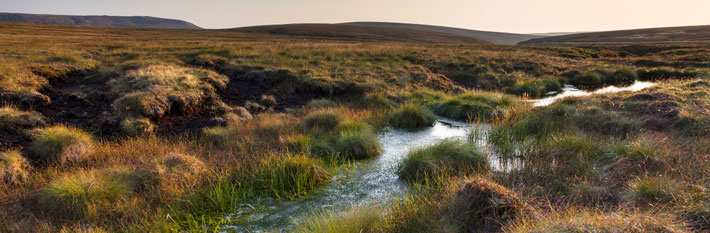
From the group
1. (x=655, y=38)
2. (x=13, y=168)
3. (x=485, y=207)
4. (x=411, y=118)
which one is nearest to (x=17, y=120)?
(x=13, y=168)

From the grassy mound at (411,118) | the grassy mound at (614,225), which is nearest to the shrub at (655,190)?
the grassy mound at (614,225)

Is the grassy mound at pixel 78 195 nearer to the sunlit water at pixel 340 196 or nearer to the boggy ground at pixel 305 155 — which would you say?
the boggy ground at pixel 305 155

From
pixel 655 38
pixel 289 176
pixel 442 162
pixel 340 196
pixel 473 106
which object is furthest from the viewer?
pixel 655 38

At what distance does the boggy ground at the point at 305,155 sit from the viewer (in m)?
4.45

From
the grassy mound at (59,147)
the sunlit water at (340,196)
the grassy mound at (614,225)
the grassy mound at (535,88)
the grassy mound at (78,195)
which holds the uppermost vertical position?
the grassy mound at (535,88)

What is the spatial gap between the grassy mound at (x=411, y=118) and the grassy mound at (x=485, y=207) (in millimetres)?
6070

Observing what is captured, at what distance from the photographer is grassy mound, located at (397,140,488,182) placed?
6.31 metres

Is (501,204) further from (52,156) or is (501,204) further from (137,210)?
(52,156)

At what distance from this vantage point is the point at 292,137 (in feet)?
28.0

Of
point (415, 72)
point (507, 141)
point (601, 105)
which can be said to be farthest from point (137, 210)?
point (415, 72)

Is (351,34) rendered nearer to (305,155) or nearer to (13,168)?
(305,155)

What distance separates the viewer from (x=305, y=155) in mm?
7078

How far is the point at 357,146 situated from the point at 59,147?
6.41m

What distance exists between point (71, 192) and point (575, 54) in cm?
4729
